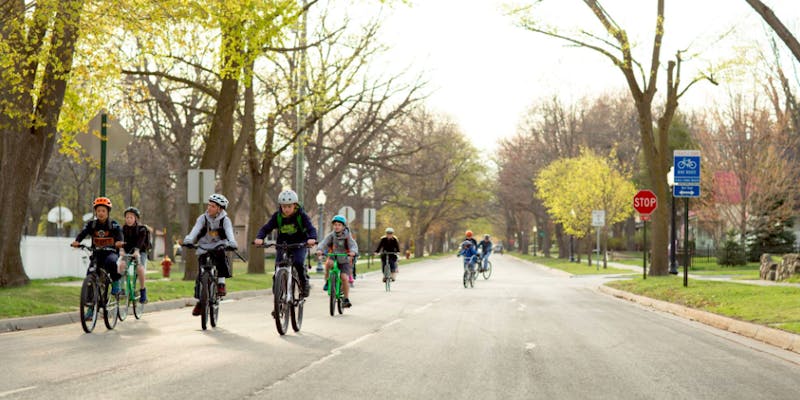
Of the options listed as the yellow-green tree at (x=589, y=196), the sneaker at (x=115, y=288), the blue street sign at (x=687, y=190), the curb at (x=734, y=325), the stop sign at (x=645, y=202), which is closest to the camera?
the curb at (x=734, y=325)

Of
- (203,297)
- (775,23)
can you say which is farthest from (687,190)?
(203,297)

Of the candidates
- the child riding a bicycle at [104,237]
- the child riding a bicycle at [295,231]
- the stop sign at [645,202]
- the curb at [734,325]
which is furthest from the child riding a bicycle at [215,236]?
the stop sign at [645,202]

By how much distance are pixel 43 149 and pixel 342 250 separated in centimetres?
772

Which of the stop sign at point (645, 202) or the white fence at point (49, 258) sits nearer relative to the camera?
the white fence at point (49, 258)

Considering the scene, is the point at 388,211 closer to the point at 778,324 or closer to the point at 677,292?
the point at 677,292

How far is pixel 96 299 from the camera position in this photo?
509 inches

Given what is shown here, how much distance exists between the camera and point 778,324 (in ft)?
45.5

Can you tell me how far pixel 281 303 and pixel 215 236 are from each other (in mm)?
1534

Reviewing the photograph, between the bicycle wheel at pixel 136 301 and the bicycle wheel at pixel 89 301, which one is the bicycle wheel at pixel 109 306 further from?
the bicycle wheel at pixel 136 301

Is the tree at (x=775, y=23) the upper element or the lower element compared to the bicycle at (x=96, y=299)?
upper

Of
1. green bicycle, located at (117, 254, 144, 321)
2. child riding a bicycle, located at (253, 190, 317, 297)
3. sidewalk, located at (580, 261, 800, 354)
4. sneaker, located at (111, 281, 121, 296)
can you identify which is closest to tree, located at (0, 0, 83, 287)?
green bicycle, located at (117, 254, 144, 321)

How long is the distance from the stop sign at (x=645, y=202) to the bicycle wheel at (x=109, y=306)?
19.1 meters

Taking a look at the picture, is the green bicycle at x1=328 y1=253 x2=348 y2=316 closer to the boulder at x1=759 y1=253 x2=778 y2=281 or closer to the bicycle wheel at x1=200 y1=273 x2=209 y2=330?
the bicycle wheel at x1=200 y1=273 x2=209 y2=330

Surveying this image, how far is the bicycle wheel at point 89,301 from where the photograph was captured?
12.6m
